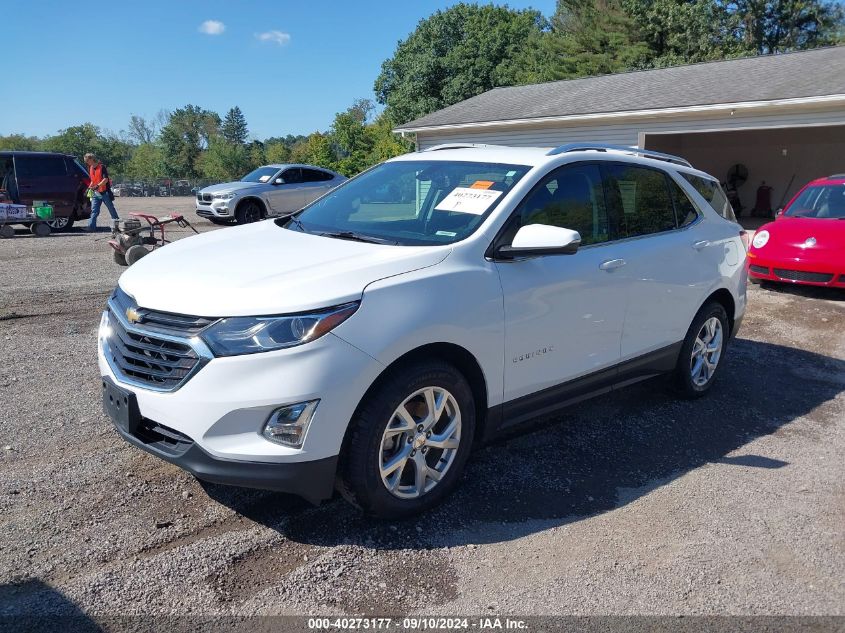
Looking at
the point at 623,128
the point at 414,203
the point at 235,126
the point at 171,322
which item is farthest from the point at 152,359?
the point at 235,126

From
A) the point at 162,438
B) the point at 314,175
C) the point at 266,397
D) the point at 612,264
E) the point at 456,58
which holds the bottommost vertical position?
the point at 162,438

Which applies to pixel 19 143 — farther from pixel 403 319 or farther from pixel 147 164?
pixel 403 319

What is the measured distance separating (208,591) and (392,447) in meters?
1.01

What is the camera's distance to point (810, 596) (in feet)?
9.76

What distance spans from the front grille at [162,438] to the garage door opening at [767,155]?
19532mm

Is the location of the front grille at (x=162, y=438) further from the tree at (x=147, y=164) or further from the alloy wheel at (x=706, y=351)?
the tree at (x=147, y=164)

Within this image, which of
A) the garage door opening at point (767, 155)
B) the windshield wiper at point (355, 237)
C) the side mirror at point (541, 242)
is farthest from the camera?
the garage door opening at point (767, 155)

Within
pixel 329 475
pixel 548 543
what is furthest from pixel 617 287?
pixel 329 475

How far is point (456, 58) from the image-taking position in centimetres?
4166

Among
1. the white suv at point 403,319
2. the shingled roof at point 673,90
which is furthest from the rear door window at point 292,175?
the white suv at point 403,319

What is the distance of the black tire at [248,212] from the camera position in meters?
17.8

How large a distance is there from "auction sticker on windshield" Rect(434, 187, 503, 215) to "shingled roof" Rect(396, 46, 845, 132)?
1163 cm

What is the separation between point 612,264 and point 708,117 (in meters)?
12.2

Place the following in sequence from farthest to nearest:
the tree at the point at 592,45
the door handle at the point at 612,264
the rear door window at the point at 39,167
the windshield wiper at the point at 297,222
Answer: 1. the tree at the point at 592,45
2. the rear door window at the point at 39,167
3. the windshield wiper at the point at 297,222
4. the door handle at the point at 612,264
